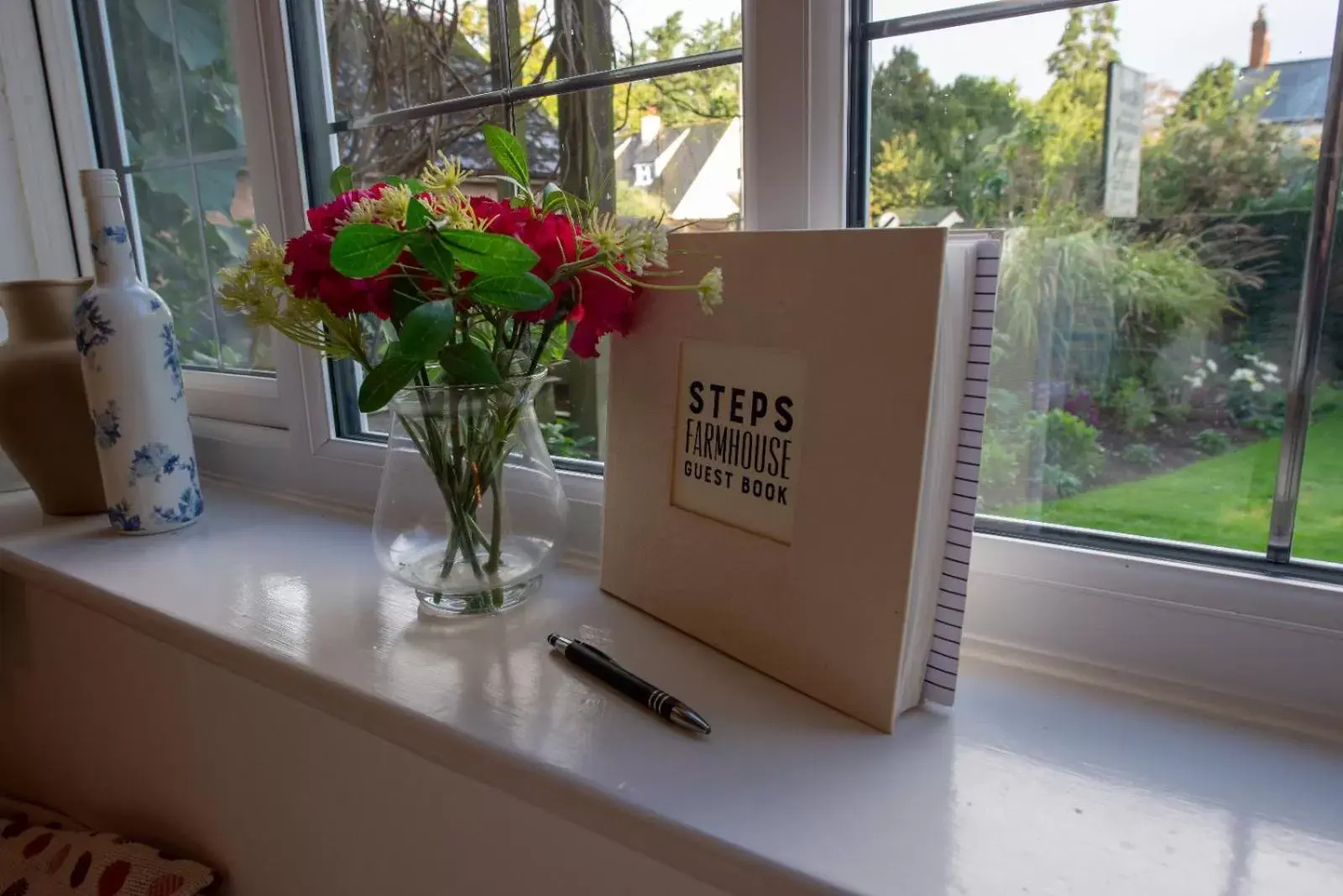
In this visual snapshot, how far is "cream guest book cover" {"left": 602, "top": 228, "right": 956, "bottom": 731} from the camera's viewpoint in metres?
0.49

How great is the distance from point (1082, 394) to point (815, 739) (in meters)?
0.30

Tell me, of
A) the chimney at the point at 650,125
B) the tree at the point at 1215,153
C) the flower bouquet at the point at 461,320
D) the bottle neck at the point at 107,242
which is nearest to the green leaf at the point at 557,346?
the flower bouquet at the point at 461,320

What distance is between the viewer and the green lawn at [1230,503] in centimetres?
53

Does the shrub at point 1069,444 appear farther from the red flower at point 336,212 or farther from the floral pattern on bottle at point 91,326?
the floral pattern on bottle at point 91,326

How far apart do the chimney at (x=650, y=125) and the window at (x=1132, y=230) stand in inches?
7.5

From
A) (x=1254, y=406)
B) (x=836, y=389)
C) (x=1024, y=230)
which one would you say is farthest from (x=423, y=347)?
(x=1254, y=406)

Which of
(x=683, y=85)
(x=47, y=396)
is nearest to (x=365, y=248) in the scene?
(x=683, y=85)

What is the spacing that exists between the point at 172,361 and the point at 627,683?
676mm

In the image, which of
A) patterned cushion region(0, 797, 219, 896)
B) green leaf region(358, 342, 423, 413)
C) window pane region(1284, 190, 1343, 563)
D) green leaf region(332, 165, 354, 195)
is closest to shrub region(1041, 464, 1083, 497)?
window pane region(1284, 190, 1343, 563)

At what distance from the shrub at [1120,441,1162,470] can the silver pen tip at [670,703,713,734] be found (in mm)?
336

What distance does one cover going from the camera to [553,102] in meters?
0.84

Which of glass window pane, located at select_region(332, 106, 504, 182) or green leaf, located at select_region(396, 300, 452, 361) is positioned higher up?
glass window pane, located at select_region(332, 106, 504, 182)

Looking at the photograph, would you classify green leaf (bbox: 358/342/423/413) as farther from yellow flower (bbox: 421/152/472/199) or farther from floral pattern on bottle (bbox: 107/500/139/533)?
floral pattern on bottle (bbox: 107/500/139/533)

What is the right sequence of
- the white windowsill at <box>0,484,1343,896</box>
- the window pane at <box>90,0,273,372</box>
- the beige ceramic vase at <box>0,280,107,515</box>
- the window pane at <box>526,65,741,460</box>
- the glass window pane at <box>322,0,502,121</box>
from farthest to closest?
the window pane at <box>90,0,273,372</box>
the beige ceramic vase at <box>0,280,107,515</box>
the glass window pane at <box>322,0,502,121</box>
the window pane at <box>526,65,741,460</box>
the white windowsill at <box>0,484,1343,896</box>
